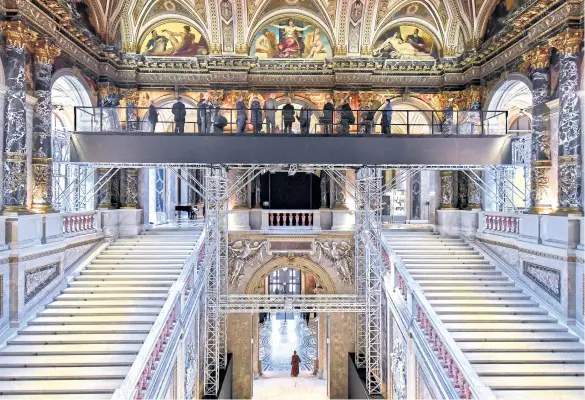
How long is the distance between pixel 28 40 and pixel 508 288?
1364cm

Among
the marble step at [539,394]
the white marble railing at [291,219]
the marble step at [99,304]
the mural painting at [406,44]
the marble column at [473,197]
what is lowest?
the marble step at [539,394]

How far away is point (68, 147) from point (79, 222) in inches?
84.8

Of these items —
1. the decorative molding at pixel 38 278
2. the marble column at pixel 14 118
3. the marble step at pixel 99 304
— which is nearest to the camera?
the decorative molding at pixel 38 278

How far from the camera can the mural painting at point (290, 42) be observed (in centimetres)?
1725

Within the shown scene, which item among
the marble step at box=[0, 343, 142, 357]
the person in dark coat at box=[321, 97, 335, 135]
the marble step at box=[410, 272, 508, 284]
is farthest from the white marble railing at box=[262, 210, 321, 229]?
the marble step at box=[0, 343, 142, 357]

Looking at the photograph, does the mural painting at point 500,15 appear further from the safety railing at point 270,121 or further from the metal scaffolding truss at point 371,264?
the metal scaffolding truss at point 371,264

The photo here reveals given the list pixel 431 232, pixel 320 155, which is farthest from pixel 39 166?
pixel 431 232

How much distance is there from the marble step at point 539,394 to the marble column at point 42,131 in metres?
11.3

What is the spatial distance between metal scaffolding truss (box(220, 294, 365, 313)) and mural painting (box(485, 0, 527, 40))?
999cm

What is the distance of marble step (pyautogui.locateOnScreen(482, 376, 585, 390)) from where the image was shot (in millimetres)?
8562

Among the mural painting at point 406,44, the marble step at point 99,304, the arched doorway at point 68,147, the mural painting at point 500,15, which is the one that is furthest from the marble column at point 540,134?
the arched doorway at point 68,147

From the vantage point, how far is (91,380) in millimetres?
8648

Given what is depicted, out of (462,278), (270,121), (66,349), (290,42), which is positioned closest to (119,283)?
(66,349)

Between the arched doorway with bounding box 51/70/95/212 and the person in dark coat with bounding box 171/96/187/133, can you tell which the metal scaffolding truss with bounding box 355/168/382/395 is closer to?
the person in dark coat with bounding box 171/96/187/133
